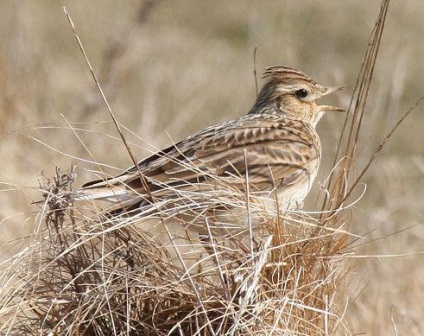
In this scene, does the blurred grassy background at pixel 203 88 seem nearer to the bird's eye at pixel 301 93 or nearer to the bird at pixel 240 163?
the bird at pixel 240 163

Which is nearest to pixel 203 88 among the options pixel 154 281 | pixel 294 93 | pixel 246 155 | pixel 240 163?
pixel 294 93

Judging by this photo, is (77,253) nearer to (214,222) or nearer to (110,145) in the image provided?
(214,222)

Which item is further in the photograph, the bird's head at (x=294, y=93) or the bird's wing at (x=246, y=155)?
the bird's head at (x=294, y=93)

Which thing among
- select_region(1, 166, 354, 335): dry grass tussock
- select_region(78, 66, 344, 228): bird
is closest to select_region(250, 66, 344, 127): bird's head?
select_region(78, 66, 344, 228): bird

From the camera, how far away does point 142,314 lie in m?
4.57

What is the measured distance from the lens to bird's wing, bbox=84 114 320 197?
5438mm

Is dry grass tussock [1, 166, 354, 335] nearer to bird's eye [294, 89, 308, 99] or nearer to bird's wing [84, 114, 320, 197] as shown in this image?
bird's wing [84, 114, 320, 197]

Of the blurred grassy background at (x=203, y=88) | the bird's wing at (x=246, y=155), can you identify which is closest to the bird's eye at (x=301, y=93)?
the bird's wing at (x=246, y=155)

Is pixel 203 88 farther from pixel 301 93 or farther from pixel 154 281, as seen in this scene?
pixel 154 281

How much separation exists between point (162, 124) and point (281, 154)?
14.8 feet

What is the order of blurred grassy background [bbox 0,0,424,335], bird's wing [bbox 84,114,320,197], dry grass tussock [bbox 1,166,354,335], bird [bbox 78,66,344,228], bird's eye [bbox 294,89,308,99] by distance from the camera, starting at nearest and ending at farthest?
1. dry grass tussock [bbox 1,166,354,335]
2. bird [bbox 78,66,344,228]
3. bird's wing [bbox 84,114,320,197]
4. bird's eye [bbox 294,89,308,99]
5. blurred grassy background [bbox 0,0,424,335]

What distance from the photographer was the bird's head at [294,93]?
22.3 feet

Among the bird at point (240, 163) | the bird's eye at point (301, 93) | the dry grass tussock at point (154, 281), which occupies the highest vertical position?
the bird's eye at point (301, 93)

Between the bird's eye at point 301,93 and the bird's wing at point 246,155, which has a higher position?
the bird's eye at point 301,93
